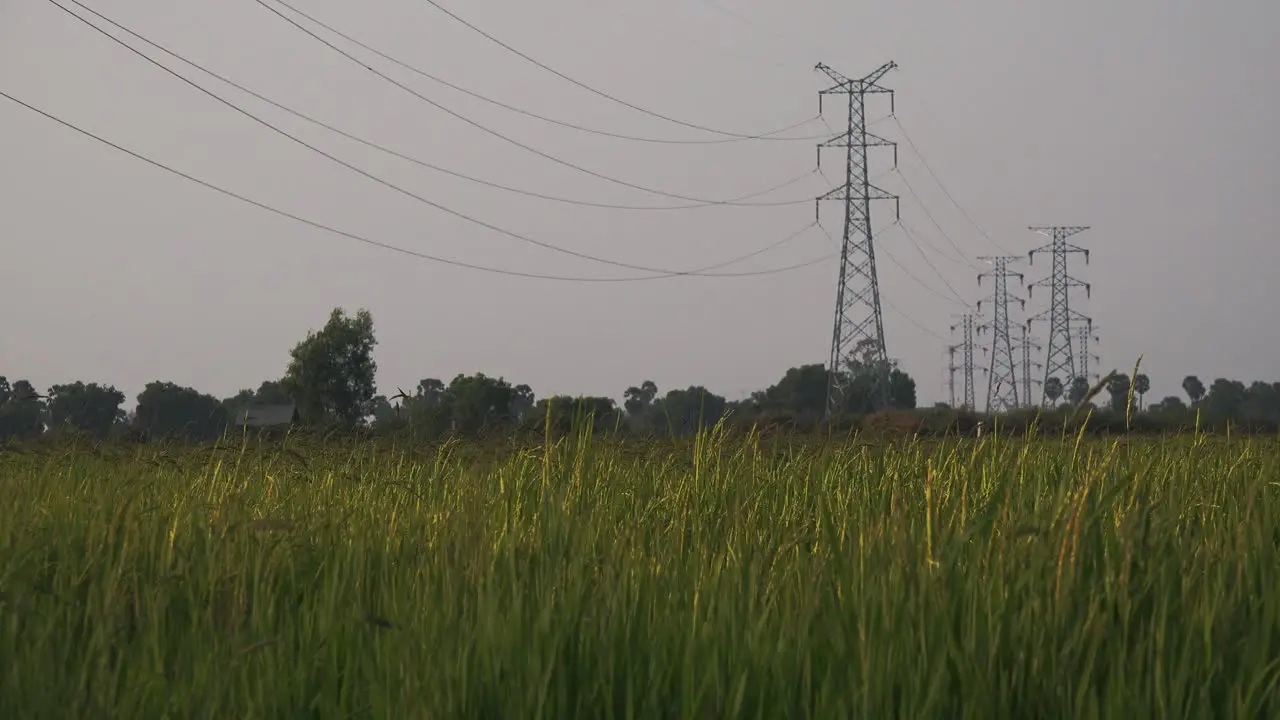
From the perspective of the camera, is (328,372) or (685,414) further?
(328,372)

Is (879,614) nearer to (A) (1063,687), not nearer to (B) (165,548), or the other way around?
(A) (1063,687)

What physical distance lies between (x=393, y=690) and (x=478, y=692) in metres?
0.28

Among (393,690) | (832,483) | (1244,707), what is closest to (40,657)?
(393,690)

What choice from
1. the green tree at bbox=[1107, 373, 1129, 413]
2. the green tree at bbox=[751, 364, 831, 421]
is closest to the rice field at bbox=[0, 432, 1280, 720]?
the green tree at bbox=[1107, 373, 1129, 413]

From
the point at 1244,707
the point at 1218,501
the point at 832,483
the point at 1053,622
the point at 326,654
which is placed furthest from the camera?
the point at 832,483

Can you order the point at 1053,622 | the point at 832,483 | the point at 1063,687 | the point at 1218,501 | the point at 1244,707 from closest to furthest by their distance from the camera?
the point at 1244,707 < the point at 1063,687 < the point at 1053,622 < the point at 1218,501 < the point at 832,483

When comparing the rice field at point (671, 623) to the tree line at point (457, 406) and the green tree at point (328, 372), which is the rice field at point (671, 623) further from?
the green tree at point (328, 372)

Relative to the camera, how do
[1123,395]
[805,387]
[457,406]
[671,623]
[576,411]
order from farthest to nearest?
[805,387] < [457,406] < [1123,395] < [576,411] < [671,623]

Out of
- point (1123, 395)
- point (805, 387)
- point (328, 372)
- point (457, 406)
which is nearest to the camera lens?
point (1123, 395)

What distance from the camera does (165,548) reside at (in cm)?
574

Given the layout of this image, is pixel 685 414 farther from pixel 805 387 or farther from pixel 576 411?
pixel 805 387

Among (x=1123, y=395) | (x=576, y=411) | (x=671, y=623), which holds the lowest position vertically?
(x=671, y=623)

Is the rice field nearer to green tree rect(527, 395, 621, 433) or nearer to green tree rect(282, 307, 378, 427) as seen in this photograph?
green tree rect(527, 395, 621, 433)

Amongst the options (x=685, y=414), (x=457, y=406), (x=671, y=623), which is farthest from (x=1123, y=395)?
(x=457, y=406)
